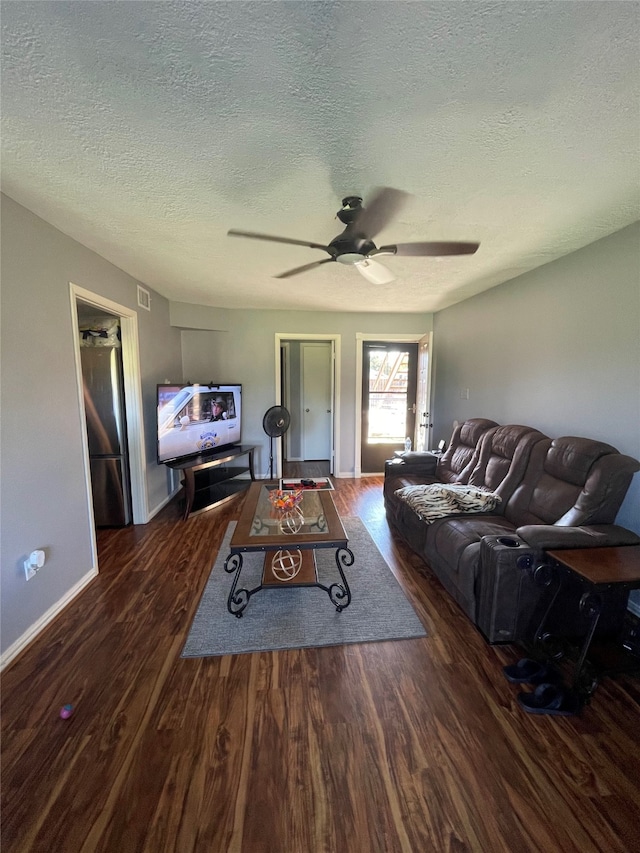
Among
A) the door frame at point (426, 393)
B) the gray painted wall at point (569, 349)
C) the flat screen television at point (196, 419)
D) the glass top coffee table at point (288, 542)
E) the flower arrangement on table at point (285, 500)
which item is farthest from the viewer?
the door frame at point (426, 393)

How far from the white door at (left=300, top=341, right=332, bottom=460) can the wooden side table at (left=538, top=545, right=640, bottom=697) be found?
4322mm

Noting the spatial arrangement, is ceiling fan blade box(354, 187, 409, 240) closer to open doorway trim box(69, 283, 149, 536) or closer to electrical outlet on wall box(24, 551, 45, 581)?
open doorway trim box(69, 283, 149, 536)

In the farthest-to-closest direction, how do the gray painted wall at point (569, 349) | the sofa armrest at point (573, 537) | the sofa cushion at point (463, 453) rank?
the sofa cushion at point (463, 453) < the gray painted wall at point (569, 349) < the sofa armrest at point (573, 537)

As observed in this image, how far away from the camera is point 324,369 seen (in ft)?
18.2

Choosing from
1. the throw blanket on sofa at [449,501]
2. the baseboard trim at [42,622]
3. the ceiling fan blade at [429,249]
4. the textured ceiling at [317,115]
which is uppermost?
the textured ceiling at [317,115]

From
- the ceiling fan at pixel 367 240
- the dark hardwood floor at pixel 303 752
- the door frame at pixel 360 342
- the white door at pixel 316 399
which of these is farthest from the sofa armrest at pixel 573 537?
the white door at pixel 316 399

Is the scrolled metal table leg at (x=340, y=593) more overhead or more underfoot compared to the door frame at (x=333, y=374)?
more underfoot

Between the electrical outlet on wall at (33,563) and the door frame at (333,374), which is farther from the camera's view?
the door frame at (333,374)

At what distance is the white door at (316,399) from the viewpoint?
5.48 metres

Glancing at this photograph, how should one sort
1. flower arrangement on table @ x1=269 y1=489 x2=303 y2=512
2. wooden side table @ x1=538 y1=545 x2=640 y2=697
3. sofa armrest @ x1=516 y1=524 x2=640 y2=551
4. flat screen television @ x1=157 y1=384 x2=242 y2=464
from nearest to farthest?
wooden side table @ x1=538 y1=545 x2=640 y2=697 → sofa armrest @ x1=516 y1=524 x2=640 y2=551 → flower arrangement on table @ x1=269 y1=489 x2=303 y2=512 → flat screen television @ x1=157 y1=384 x2=242 y2=464

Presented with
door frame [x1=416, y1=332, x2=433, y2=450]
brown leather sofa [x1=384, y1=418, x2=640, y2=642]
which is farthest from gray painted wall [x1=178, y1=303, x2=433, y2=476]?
brown leather sofa [x1=384, y1=418, x2=640, y2=642]

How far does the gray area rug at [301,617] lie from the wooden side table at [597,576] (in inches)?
29.0

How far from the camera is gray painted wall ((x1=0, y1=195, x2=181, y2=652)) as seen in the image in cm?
168

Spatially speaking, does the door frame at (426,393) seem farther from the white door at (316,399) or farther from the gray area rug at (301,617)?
the gray area rug at (301,617)
